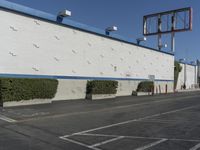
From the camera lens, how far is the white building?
60.4ft

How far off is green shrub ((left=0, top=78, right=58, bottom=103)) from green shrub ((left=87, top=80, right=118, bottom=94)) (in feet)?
14.6

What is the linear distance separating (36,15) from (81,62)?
603cm

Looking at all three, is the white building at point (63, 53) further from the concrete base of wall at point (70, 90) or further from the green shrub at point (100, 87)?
the green shrub at point (100, 87)

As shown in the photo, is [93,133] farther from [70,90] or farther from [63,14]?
[63,14]

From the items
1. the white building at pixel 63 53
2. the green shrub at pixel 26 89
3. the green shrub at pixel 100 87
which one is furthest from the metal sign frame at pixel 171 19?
the green shrub at pixel 26 89

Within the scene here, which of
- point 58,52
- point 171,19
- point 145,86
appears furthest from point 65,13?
point 171,19

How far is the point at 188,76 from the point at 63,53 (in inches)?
1529

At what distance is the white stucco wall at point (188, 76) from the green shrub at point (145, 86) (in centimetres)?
1871

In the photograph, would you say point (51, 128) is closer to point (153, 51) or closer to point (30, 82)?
point (30, 82)

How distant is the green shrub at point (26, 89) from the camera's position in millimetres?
16203

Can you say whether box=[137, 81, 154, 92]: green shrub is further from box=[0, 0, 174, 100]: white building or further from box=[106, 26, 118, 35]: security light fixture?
box=[106, 26, 118, 35]: security light fixture

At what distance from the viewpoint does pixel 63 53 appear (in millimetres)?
22328

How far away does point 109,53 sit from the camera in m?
27.8

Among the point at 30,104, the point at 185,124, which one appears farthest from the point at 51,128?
the point at 30,104
